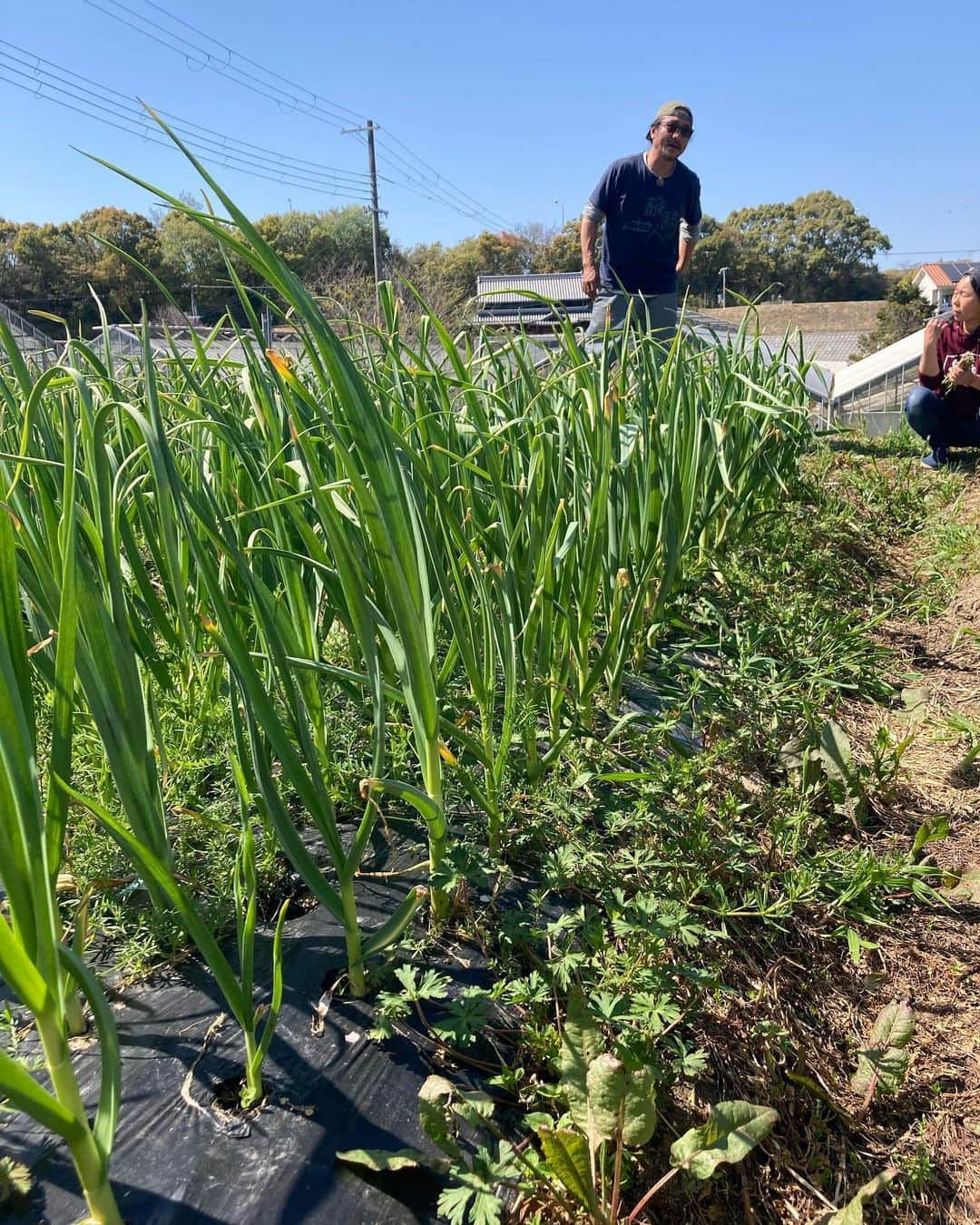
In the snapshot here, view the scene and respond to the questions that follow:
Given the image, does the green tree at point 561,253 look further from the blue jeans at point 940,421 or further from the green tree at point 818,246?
the blue jeans at point 940,421

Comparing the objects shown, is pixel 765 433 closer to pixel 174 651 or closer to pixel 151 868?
pixel 174 651

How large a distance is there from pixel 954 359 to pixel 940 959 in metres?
3.61

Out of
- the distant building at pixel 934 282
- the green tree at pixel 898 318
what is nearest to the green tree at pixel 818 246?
the distant building at pixel 934 282

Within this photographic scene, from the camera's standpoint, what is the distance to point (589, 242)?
374cm

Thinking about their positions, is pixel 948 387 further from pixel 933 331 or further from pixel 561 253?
pixel 561 253

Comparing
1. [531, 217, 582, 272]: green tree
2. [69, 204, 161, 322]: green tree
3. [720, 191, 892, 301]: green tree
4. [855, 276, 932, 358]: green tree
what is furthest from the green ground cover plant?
[720, 191, 892, 301]: green tree

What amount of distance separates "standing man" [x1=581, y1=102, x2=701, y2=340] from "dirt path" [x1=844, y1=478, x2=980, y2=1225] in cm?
233

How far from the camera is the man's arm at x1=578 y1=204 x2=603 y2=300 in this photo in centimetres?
371

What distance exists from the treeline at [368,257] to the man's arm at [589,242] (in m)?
8.85

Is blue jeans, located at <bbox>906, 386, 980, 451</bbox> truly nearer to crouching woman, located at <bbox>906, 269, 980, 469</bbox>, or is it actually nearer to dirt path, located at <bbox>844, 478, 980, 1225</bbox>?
crouching woman, located at <bbox>906, 269, 980, 469</bbox>

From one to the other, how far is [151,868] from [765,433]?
2003mm

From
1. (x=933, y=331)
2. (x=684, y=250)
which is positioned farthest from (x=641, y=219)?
(x=933, y=331)

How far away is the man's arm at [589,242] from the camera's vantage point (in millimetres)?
3715

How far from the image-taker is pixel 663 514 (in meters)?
1.58
